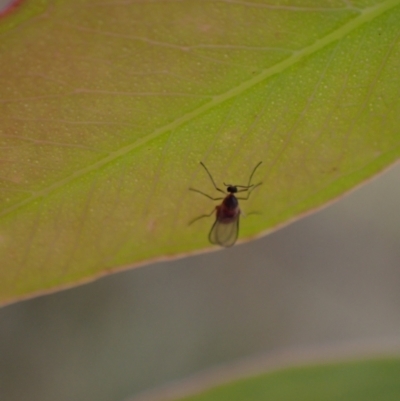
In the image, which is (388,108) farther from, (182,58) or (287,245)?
(287,245)

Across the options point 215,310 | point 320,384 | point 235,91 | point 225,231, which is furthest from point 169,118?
point 215,310

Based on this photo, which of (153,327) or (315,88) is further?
(153,327)

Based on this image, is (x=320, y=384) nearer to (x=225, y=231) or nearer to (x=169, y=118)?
(x=225, y=231)

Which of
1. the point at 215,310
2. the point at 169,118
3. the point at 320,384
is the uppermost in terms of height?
the point at 215,310

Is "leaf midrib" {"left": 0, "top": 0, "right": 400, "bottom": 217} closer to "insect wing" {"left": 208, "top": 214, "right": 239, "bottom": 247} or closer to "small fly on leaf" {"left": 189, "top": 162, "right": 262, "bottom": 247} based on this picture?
"small fly on leaf" {"left": 189, "top": 162, "right": 262, "bottom": 247}

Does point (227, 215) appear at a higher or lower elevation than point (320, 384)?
higher

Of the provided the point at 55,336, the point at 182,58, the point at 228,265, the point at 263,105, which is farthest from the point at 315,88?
the point at 55,336
